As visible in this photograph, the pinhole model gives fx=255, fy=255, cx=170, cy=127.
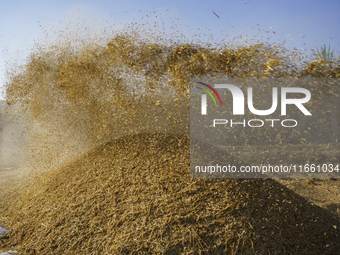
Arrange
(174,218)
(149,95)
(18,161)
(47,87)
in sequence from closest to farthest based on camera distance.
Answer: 1. (174,218)
2. (149,95)
3. (47,87)
4. (18,161)

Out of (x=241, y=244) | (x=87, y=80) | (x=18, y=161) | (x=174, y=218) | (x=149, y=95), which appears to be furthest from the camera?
(x=18, y=161)

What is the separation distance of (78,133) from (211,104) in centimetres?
283

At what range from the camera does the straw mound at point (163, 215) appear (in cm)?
267

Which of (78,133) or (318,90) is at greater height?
(318,90)

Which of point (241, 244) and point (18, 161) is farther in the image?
point (18, 161)

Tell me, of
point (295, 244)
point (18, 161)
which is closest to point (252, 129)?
point (295, 244)

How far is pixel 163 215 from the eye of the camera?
112 inches

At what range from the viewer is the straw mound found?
8.77ft

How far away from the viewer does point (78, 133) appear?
538 centimetres

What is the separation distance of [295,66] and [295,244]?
3180 mm

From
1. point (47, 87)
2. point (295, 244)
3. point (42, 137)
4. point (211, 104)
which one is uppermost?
point (47, 87)

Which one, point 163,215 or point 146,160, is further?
point 146,160

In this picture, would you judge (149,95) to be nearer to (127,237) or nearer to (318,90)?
(127,237)

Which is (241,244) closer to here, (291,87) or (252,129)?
(291,87)
